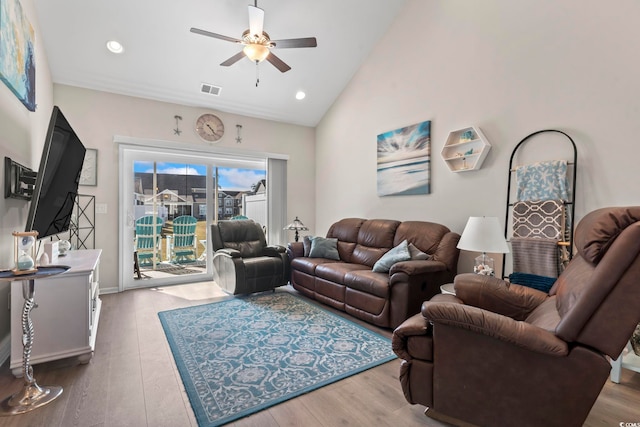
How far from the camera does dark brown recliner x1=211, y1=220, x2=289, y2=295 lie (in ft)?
12.6

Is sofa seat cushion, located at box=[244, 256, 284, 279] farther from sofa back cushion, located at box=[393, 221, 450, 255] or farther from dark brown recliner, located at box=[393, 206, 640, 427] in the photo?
dark brown recliner, located at box=[393, 206, 640, 427]

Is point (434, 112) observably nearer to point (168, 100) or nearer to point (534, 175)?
point (534, 175)

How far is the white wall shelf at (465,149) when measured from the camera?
124 inches

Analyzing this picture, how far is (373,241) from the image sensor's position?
3973 millimetres

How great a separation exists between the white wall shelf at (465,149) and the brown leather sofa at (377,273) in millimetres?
723

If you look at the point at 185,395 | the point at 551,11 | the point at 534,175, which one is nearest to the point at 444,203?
the point at 534,175

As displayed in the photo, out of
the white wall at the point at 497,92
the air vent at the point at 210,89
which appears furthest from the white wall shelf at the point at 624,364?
the air vent at the point at 210,89

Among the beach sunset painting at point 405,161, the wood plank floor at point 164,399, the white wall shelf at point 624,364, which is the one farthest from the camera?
the beach sunset painting at point 405,161

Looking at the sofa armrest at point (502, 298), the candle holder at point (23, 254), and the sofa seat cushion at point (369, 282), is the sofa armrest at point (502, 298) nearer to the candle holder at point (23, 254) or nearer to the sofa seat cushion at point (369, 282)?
the sofa seat cushion at point (369, 282)

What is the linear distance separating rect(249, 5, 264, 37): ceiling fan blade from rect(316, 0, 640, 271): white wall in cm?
205

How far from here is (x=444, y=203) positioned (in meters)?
3.62

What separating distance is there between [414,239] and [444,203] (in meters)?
0.58

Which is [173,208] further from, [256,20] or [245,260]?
[256,20]

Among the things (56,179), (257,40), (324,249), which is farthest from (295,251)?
(56,179)
